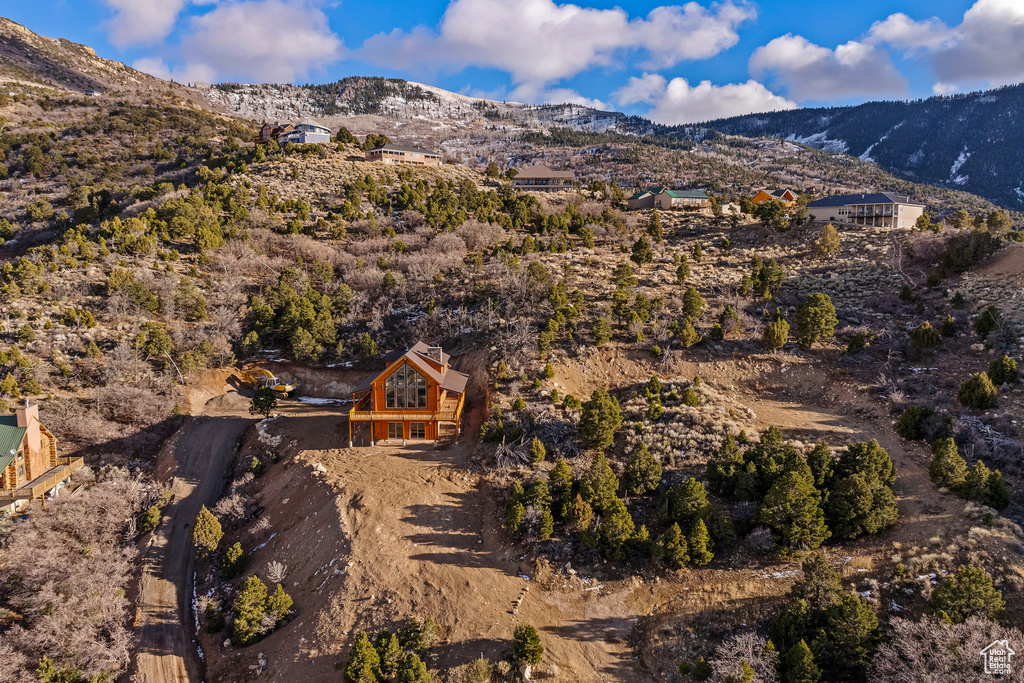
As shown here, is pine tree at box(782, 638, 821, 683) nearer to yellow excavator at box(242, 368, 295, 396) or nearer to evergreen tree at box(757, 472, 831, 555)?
evergreen tree at box(757, 472, 831, 555)

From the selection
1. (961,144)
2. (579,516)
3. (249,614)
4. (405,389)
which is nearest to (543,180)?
(405,389)

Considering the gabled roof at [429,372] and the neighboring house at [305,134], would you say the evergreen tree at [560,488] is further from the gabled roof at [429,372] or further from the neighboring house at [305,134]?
the neighboring house at [305,134]

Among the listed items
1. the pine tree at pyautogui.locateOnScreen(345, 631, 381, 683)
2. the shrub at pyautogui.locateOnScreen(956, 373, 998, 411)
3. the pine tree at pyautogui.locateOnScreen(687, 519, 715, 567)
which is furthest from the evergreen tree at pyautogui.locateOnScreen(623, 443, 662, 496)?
the shrub at pyautogui.locateOnScreen(956, 373, 998, 411)

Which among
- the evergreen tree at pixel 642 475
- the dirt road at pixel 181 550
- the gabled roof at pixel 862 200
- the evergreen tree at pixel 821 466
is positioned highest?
the gabled roof at pixel 862 200

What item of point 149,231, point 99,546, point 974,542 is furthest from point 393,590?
point 149,231

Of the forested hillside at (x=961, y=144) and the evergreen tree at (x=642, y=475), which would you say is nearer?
the evergreen tree at (x=642, y=475)

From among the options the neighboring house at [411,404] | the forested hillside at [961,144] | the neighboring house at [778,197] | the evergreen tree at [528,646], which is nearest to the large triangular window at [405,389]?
the neighboring house at [411,404]

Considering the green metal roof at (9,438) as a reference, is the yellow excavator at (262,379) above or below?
above
